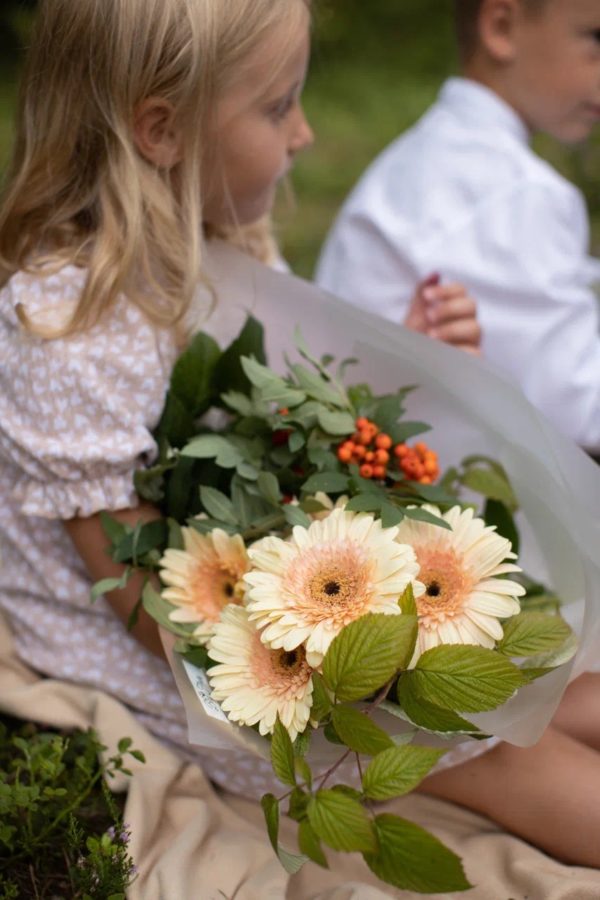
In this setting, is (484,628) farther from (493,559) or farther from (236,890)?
(236,890)

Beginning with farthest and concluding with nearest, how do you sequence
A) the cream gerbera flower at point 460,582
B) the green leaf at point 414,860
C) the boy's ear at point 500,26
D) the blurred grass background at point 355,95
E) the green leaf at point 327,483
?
1. the blurred grass background at point 355,95
2. the boy's ear at point 500,26
3. the green leaf at point 327,483
4. the cream gerbera flower at point 460,582
5. the green leaf at point 414,860

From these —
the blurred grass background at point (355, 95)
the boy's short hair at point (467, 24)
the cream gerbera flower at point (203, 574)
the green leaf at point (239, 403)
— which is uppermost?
the boy's short hair at point (467, 24)

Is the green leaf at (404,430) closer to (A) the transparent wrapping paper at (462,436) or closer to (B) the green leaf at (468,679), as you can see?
(A) the transparent wrapping paper at (462,436)

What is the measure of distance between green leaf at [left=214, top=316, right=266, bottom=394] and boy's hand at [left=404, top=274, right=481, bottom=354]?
1.20ft

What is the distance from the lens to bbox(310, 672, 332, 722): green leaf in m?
1.01

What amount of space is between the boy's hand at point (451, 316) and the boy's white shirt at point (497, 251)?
249mm

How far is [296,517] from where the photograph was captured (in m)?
1.17

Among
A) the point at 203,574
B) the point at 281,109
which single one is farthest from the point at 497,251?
the point at 203,574

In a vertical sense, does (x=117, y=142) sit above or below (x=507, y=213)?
above

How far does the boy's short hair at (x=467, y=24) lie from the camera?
83.7 inches

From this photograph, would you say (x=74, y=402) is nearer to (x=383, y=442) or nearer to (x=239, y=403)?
(x=239, y=403)

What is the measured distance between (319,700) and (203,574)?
0.91 ft

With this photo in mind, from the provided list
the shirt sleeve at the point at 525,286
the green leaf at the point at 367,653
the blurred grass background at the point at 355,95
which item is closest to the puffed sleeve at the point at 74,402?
the green leaf at the point at 367,653

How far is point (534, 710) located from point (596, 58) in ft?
4.56
